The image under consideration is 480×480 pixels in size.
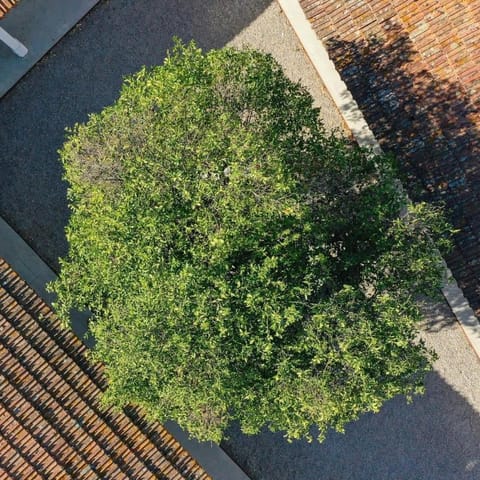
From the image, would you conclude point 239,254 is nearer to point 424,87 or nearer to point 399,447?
point 424,87

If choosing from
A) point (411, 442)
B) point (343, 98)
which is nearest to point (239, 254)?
point (343, 98)

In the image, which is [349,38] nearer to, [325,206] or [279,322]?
→ [325,206]

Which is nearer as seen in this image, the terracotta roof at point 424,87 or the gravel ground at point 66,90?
the terracotta roof at point 424,87

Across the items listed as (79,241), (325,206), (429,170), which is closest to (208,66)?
(325,206)

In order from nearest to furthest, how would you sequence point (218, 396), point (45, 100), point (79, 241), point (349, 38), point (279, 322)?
point (279, 322) < point (218, 396) < point (79, 241) < point (349, 38) < point (45, 100)

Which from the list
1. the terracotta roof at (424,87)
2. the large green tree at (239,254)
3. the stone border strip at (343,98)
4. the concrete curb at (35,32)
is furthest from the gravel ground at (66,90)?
the large green tree at (239,254)

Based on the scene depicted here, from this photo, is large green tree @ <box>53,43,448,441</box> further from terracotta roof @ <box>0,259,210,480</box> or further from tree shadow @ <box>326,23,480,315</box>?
tree shadow @ <box>326,23,480,315</box>

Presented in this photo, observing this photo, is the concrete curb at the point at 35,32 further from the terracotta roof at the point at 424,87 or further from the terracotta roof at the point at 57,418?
the terracotta roof at the point at 424,87
